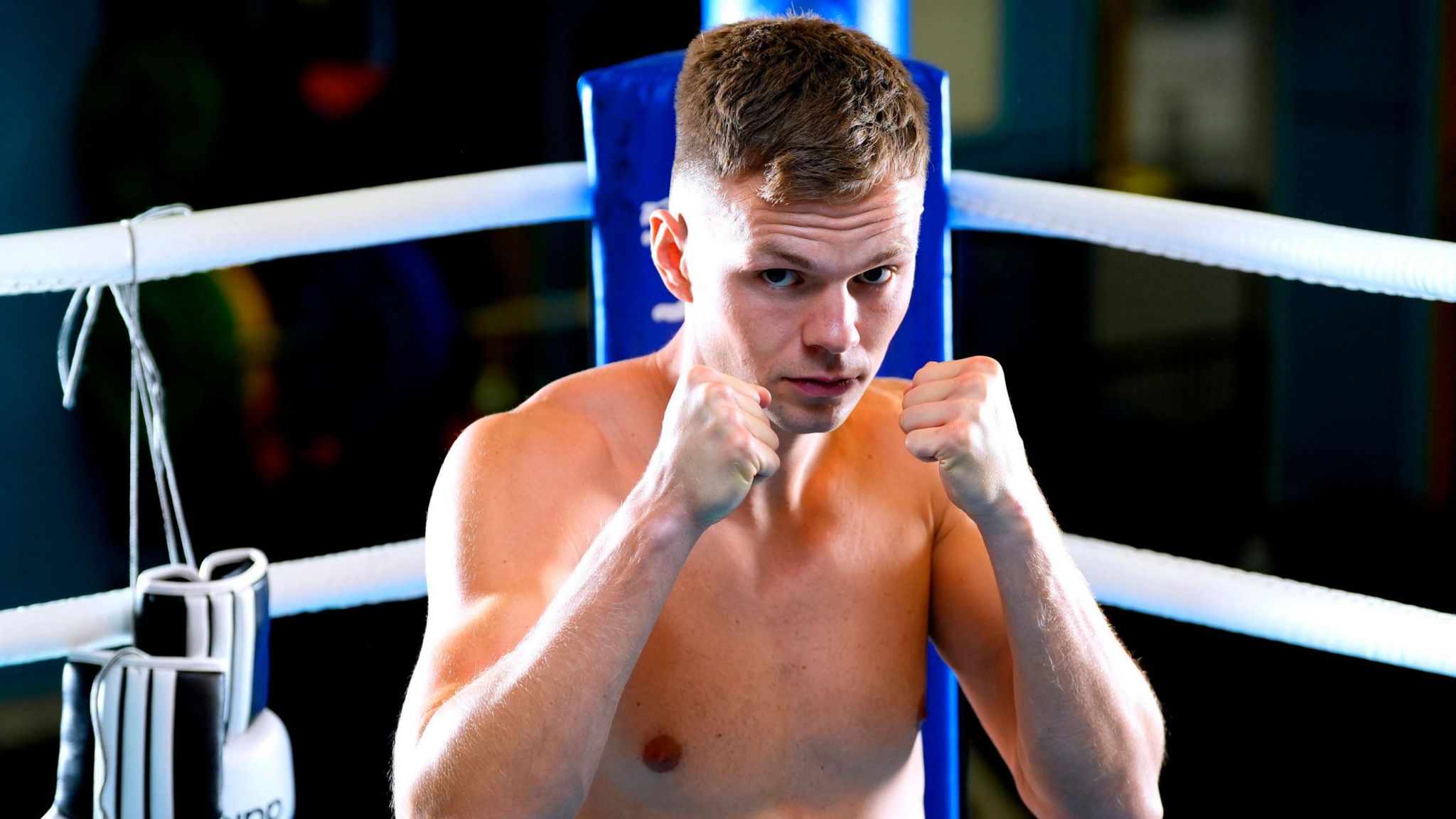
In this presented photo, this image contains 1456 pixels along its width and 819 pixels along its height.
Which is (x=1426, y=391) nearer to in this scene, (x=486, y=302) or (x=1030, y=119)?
(x=1030, y=119)

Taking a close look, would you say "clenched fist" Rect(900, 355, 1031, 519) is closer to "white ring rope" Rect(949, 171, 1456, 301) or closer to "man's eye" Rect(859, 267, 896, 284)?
"man's eye" Rect(859, 267, 896, 284)

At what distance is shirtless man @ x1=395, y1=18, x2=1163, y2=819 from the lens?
87 cm

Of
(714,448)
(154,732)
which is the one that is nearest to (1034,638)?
(714,448)

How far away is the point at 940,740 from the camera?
4.43ft

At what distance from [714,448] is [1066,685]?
30cm

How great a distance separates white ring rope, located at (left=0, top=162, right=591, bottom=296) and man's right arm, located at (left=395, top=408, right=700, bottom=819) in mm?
412

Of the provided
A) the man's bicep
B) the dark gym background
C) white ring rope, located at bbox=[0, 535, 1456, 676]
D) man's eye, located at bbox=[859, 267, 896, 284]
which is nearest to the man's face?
man's eye, located at bbox=[859, 267, 896, 284]

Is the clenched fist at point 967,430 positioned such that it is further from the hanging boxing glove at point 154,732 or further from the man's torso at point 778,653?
the hanging boxing glove at point 154,732

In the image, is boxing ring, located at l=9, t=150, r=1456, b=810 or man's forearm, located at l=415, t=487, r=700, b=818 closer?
man's forearm, located at l=415, t=487, r=700, b=818

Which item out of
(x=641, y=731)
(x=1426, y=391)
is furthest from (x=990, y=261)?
(x=641, y=731)

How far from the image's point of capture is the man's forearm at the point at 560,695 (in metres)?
0.85

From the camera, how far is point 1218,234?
1.25m

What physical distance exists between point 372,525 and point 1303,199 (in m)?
3.27

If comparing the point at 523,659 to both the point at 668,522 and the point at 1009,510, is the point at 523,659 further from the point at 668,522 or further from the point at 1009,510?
the point at 1009,510
